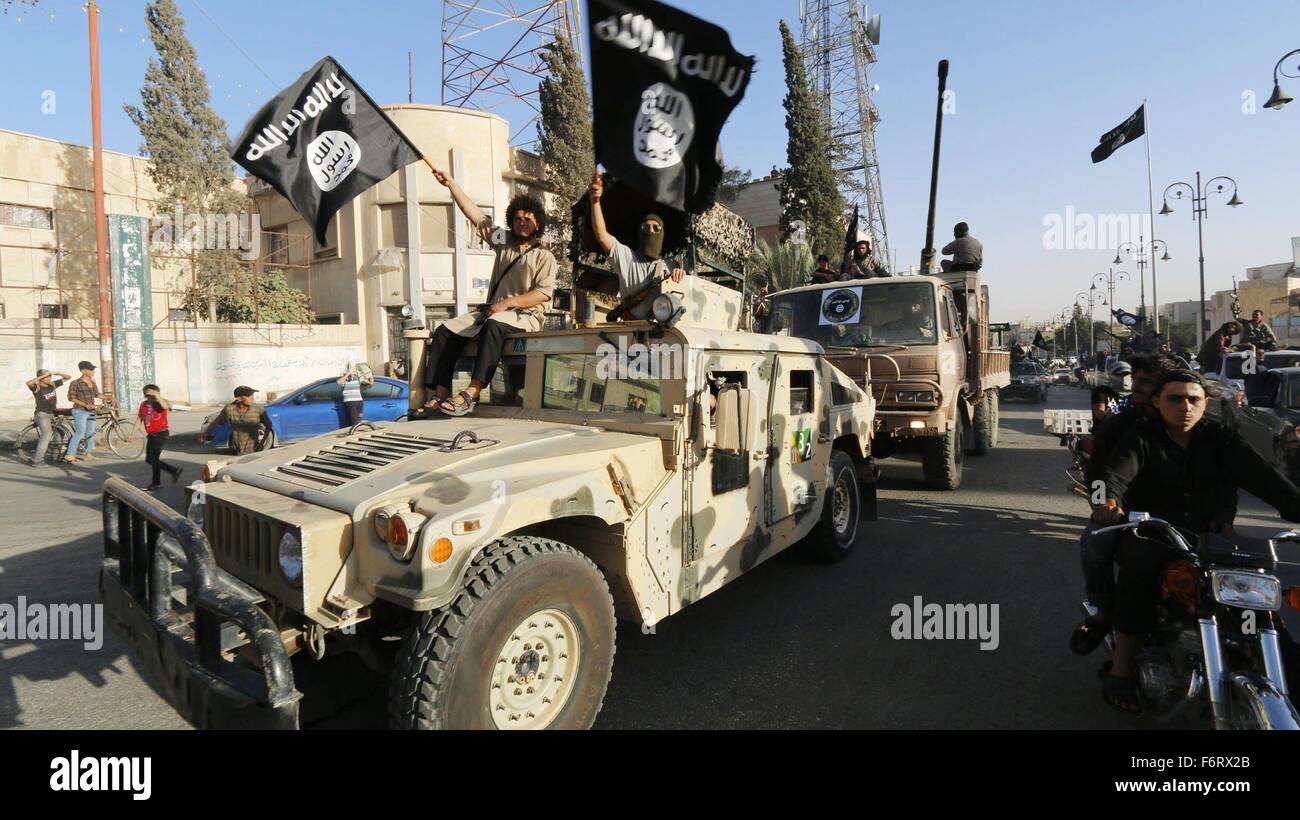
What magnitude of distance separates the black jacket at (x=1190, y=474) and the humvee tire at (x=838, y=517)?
2276 millimetres

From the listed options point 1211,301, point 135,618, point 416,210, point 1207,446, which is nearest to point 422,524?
point 135,618

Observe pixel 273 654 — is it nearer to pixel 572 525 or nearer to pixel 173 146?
pixel 572 525

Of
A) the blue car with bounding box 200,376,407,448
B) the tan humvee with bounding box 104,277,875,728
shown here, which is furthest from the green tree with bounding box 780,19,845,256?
the tan humvee with bounding box 104,277,875,728

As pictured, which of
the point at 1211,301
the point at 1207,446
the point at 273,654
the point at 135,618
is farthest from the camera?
the point at 1211,301

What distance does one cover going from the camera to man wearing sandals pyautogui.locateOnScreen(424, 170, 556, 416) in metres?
4.36

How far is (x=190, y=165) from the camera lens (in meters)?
24.1

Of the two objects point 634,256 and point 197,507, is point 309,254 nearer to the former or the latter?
point 634,256

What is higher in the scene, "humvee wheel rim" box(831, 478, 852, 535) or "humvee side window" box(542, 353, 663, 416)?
"humvee side window" box(542, 353, 663, 416)

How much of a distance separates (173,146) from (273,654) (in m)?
27.8

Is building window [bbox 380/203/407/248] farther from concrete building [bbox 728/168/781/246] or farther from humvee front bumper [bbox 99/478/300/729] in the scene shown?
humvee front bumper [bbox 99/478/300/729]

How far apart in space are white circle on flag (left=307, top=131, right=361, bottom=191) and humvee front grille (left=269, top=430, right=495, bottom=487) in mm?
2056

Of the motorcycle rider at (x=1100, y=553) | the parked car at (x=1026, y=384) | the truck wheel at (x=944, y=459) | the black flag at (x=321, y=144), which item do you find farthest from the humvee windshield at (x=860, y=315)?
the parked car at (x=1026, y=384)

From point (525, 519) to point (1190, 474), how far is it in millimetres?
2912
